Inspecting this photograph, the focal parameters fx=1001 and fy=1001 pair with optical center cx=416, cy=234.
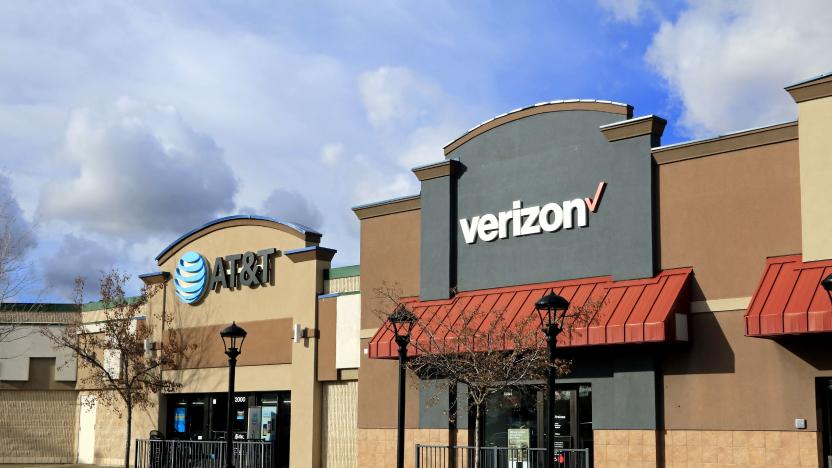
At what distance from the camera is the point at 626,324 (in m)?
21.9

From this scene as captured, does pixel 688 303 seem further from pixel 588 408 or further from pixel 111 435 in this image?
pixel 111 435

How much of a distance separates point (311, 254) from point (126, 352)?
31.1 feet

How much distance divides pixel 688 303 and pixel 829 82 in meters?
5.53

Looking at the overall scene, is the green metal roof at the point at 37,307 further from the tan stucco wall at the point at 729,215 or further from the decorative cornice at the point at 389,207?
the tan stucco wall at the point at 729,215

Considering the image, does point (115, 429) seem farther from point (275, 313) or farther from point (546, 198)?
point (546, 198)

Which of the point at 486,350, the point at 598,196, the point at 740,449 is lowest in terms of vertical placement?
the point at 740,449

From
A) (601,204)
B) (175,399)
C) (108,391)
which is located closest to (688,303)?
(601,204)

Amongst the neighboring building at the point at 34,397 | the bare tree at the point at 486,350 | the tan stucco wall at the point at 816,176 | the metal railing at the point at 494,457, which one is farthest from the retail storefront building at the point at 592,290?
the neighboring building at the point at 34,397

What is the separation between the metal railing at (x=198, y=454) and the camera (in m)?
31.8

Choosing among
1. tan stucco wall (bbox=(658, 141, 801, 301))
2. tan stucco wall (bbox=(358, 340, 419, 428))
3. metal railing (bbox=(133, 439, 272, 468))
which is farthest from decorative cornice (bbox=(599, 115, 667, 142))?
metal railing (bbox=(133, 439, 272, 468))

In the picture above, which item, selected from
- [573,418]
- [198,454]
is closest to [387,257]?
[573,418]

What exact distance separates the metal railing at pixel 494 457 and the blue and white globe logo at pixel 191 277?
12.8 m

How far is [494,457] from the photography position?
82.9 ft

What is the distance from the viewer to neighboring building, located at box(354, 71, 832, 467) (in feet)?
67.5
